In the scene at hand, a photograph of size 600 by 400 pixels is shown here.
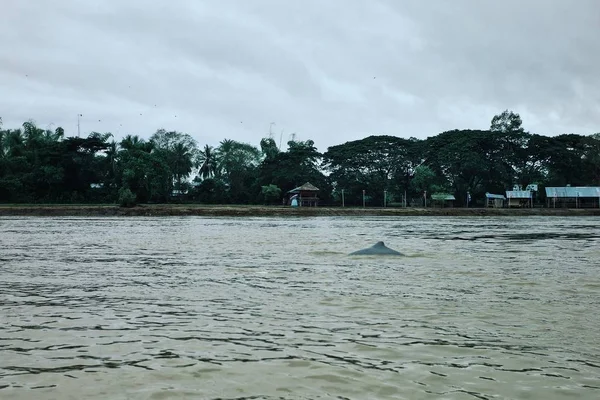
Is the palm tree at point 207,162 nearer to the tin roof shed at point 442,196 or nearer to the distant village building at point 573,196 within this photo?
the tin roof shed at point 442,196

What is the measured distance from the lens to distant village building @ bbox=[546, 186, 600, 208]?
260 feet

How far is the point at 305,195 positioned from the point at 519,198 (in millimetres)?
32537

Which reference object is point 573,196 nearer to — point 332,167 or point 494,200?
point 494,200

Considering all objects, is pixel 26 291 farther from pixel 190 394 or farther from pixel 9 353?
pixel 190 394

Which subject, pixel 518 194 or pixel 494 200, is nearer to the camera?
pixel 518 194

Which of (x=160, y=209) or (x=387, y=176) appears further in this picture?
(x=387, y=176)

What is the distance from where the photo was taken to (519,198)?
266ft

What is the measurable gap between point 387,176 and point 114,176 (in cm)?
4163

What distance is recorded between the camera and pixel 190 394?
4.91m

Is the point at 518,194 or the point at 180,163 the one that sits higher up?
the point at 180,163

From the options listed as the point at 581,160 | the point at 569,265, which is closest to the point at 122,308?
the point at 569,265

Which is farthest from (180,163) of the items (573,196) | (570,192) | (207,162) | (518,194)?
(573,196)

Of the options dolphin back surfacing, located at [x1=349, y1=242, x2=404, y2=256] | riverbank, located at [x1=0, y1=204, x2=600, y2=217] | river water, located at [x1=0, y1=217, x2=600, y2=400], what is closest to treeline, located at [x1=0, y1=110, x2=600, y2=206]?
riverbank, located at [x1=0, y1=204, x2=600, y2=217]

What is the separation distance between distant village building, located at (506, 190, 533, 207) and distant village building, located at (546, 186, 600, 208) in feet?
8.32
